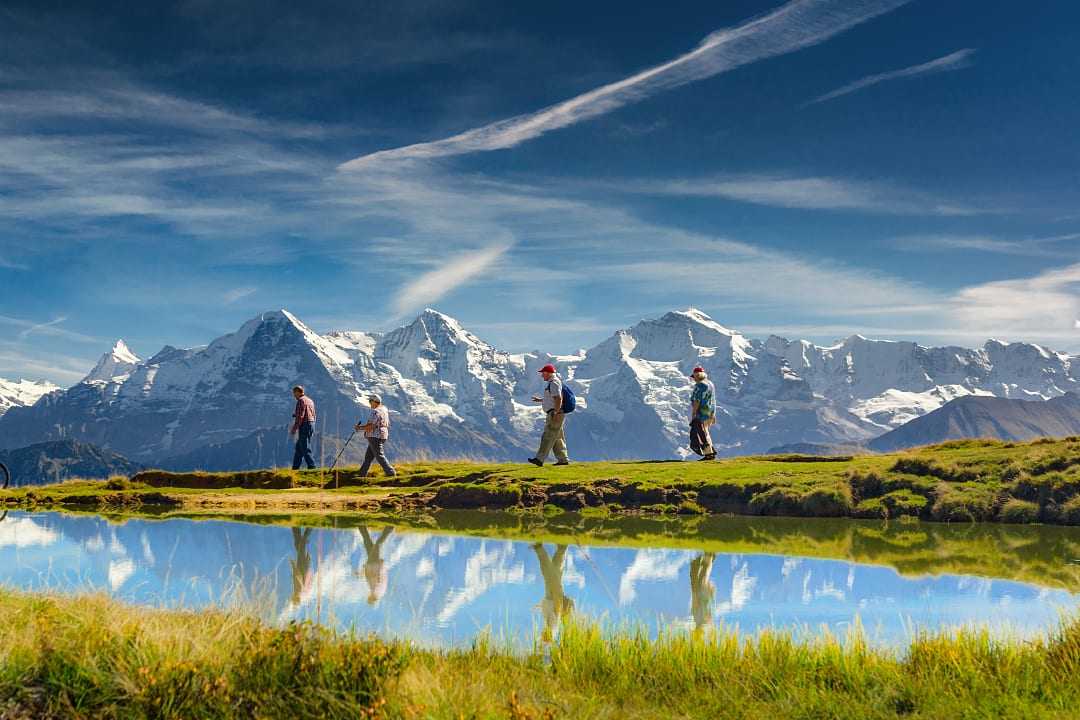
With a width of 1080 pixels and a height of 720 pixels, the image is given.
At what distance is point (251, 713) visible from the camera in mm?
7605

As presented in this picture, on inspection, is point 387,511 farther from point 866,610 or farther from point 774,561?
point 866,610

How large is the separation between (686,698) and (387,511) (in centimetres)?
2038

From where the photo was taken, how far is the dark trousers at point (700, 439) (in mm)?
36750

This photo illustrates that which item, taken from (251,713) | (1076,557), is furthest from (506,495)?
(251,713)

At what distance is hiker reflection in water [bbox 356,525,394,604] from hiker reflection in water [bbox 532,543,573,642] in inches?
98.9

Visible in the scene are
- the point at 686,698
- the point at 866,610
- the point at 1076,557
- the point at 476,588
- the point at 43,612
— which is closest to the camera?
the point at 686,698

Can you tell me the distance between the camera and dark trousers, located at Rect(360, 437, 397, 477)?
115ft

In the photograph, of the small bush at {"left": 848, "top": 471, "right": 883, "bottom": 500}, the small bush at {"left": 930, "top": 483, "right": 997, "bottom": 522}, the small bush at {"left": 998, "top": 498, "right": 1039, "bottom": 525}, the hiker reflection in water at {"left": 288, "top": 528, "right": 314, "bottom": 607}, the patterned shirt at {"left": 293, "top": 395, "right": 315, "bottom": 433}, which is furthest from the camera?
the patterned shirt at {"left": 293, "top": 395, "right": 315, "bottom": 433}

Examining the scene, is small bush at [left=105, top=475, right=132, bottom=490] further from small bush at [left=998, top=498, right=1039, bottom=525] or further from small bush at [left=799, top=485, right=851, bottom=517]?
small bush at [left=998, top=498, right=1039, bottom=525]

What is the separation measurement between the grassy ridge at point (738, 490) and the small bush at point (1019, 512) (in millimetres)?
24

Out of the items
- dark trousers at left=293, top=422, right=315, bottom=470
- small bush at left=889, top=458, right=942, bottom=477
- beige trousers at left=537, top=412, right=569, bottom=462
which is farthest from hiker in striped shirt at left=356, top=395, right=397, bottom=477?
small bush at left=889, top=458, right=942, bottom=477

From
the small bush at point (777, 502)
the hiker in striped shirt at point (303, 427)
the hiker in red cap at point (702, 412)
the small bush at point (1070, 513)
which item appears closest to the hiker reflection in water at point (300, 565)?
the small bush at point (777, 502)

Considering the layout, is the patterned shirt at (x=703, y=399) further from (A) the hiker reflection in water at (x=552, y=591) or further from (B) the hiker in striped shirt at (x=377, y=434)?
(A) the hiker reflection in water at (x=552, y=591)

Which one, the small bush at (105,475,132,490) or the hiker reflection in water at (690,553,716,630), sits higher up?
the small bush at (105,475,132,490)
